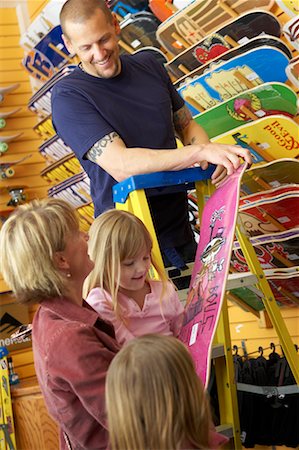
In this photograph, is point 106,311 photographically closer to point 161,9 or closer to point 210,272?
point 210,272

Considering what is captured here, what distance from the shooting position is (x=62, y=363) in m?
1.68

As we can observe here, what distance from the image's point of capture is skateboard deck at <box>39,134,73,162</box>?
5062mm

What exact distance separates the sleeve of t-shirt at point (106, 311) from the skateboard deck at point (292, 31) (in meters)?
1.47

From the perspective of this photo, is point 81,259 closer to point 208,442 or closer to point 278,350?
point 208,442

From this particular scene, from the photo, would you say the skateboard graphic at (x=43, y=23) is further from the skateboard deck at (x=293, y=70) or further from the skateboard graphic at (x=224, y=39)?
the skateboard deck at (x=293, y=70)

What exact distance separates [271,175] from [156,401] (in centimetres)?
212

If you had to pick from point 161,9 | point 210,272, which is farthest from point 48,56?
point 210,272

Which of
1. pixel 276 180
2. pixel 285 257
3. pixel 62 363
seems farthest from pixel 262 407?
pixel 62 363

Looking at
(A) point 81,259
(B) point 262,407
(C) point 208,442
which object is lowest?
(B) point 262,407

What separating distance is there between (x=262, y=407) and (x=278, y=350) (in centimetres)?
73

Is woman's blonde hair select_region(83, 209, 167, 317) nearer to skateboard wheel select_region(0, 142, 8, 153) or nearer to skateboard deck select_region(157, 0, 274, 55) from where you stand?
skateboard deck select_region(157, 0, 274, 55)

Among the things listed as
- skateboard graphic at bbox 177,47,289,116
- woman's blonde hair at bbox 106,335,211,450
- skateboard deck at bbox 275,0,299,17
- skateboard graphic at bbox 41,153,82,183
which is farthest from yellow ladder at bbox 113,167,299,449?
skateboard graphic at bbox 41,153,82,183

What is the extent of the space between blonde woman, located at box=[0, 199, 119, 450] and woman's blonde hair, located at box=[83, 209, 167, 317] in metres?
0.22

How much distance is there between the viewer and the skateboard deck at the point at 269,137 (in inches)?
126
